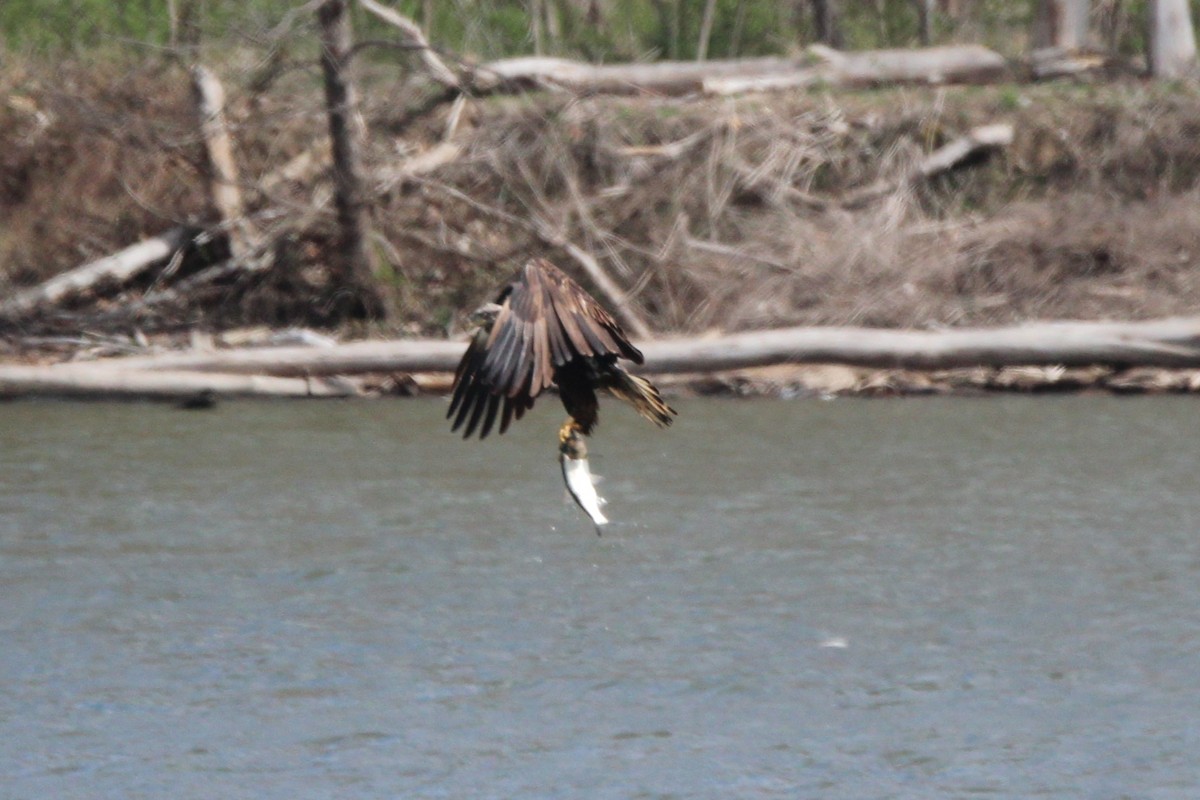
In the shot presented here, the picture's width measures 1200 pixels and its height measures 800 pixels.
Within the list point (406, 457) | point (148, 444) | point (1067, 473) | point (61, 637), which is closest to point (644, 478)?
point (406, 457)

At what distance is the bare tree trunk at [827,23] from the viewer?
22891mm

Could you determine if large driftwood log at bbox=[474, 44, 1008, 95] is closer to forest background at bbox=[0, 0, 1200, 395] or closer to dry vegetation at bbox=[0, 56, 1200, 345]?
forest background at bbox=[0, 0, 1200, 395]

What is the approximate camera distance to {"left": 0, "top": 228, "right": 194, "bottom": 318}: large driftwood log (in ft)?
51.0

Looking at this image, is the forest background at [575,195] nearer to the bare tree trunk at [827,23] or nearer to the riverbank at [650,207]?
the riverbank at [650,207]

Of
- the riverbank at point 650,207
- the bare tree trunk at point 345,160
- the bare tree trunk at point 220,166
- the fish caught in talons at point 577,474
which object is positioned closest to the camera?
the fish caught in talons at point 577,474

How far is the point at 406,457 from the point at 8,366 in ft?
13.6

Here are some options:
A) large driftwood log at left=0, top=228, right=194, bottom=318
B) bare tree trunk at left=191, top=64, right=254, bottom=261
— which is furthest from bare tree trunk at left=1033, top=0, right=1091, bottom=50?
large driftwood log at left=0, top=228, right=194, bottom=318

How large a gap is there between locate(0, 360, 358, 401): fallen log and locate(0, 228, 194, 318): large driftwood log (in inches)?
63.4

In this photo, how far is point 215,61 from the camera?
16.8 m

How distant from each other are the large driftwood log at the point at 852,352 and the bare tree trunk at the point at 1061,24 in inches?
342

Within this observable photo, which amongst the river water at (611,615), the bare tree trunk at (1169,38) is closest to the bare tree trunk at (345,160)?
the river water at (611,615)

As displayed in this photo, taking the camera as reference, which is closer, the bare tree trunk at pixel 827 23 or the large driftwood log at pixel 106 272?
the large driftwood log at pixel 106 272

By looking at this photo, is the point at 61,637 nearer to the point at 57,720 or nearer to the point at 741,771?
the point at 57,720

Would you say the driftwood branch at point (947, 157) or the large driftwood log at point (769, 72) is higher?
the large driftwood log at point (769, 72)
